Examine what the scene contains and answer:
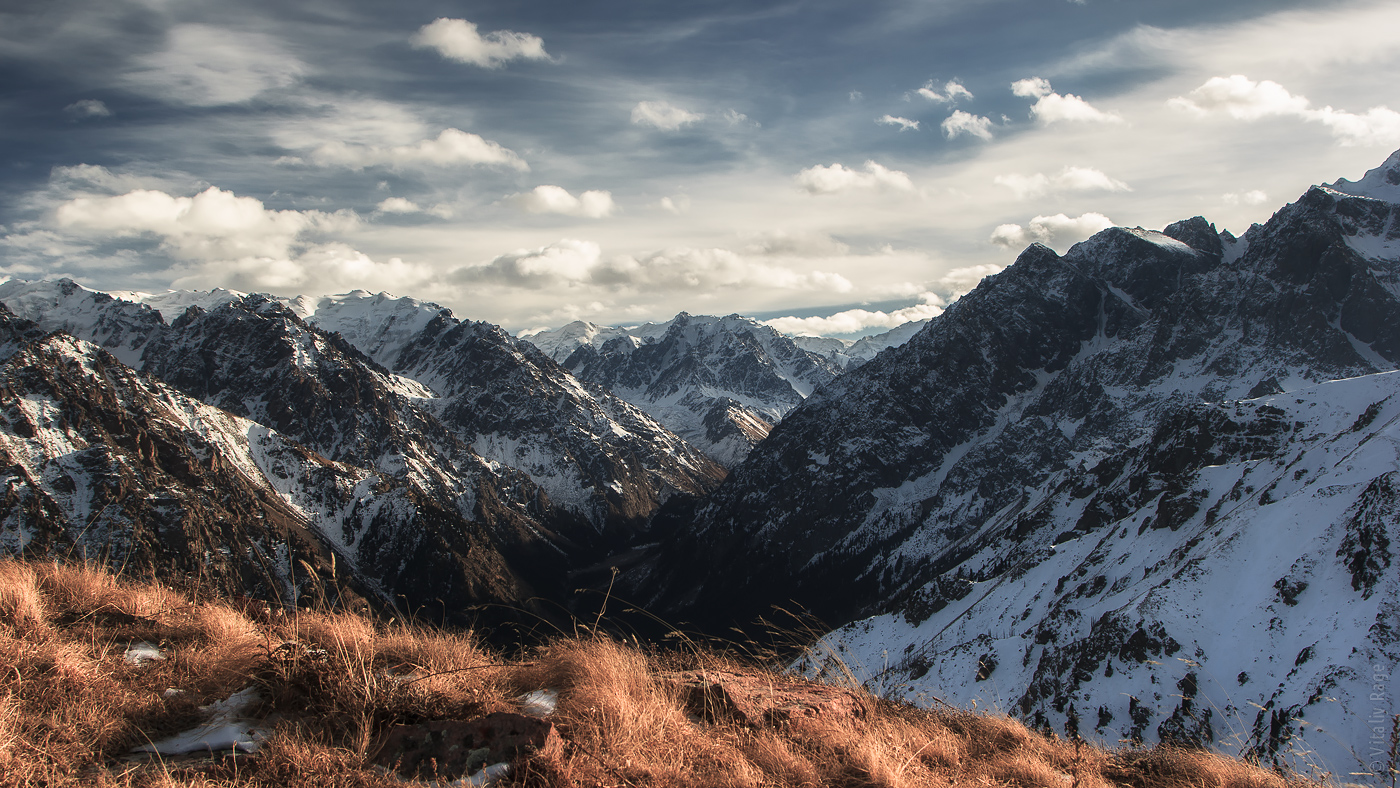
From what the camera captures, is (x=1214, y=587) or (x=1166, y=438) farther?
(x=1166, y=438)

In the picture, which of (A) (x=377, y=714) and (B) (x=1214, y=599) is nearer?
(A) (x=377, y=714)

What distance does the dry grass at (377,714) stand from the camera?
4629 mm

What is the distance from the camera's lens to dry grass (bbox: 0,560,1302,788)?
463 centimetres

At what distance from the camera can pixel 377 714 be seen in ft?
18.0

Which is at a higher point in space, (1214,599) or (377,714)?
(377,714)

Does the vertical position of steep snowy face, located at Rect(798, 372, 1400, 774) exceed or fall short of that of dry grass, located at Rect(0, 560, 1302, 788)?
it falls short

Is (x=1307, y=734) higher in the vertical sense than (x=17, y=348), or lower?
lower

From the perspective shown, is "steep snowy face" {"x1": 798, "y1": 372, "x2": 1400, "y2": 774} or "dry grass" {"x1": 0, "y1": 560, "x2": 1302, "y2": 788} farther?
"steep snowy face" {"x1": 798, "y1": 372, "x2": 1400, "y2": 774}

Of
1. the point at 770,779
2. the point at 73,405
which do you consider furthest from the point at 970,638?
the point at 73,405

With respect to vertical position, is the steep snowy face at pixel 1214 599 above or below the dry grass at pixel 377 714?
below

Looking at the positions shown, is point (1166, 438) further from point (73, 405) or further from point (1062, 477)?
point (73, 405)

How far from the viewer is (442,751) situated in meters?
4.96

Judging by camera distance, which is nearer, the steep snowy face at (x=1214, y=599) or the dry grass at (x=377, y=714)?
the dry grass at (x=377, y=714)

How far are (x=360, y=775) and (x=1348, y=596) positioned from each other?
8220cm
